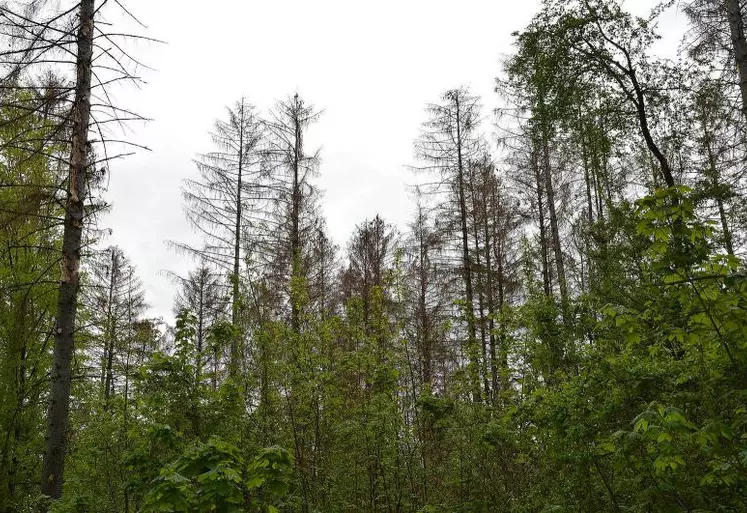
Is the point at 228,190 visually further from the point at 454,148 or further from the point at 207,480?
the point at 207,480

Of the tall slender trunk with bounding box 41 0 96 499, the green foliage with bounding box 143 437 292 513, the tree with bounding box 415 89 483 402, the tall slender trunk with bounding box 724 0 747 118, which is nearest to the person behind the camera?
the green foliage with bounding box 143 437 292 513

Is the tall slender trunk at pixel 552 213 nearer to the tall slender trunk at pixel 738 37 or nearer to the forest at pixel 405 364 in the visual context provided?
the forest at pixel 405 364

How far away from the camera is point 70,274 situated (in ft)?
18.9

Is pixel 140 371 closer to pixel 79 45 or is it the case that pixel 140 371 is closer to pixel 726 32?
pixel 79 45

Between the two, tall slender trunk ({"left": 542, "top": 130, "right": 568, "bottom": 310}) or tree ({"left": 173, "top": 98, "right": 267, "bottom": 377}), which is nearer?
tall slender trunk ({"left": 542, "top": 130, "right": 568, "bottom": 310})

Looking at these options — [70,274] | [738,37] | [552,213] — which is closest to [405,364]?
[70,274]

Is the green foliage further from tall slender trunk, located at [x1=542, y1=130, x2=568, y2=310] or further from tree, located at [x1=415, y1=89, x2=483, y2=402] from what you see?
tree, located at [x1=415, y1=89, x2=483, y2=402]

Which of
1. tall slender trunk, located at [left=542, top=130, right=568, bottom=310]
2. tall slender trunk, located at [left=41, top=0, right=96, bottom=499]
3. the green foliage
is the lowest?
the green foliage

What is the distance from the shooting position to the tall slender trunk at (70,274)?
18.0 ft

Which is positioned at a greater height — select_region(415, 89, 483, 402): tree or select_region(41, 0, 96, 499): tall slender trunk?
select_region(415, 89, 483, 402): tree

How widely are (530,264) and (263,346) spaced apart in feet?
16.1

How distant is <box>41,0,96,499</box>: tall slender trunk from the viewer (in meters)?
5.48

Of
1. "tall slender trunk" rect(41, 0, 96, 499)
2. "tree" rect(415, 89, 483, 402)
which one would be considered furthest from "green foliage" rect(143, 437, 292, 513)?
"tree" rect(415, 89, 483, 402)

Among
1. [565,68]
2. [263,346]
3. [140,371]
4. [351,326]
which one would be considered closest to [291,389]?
[263,346]
